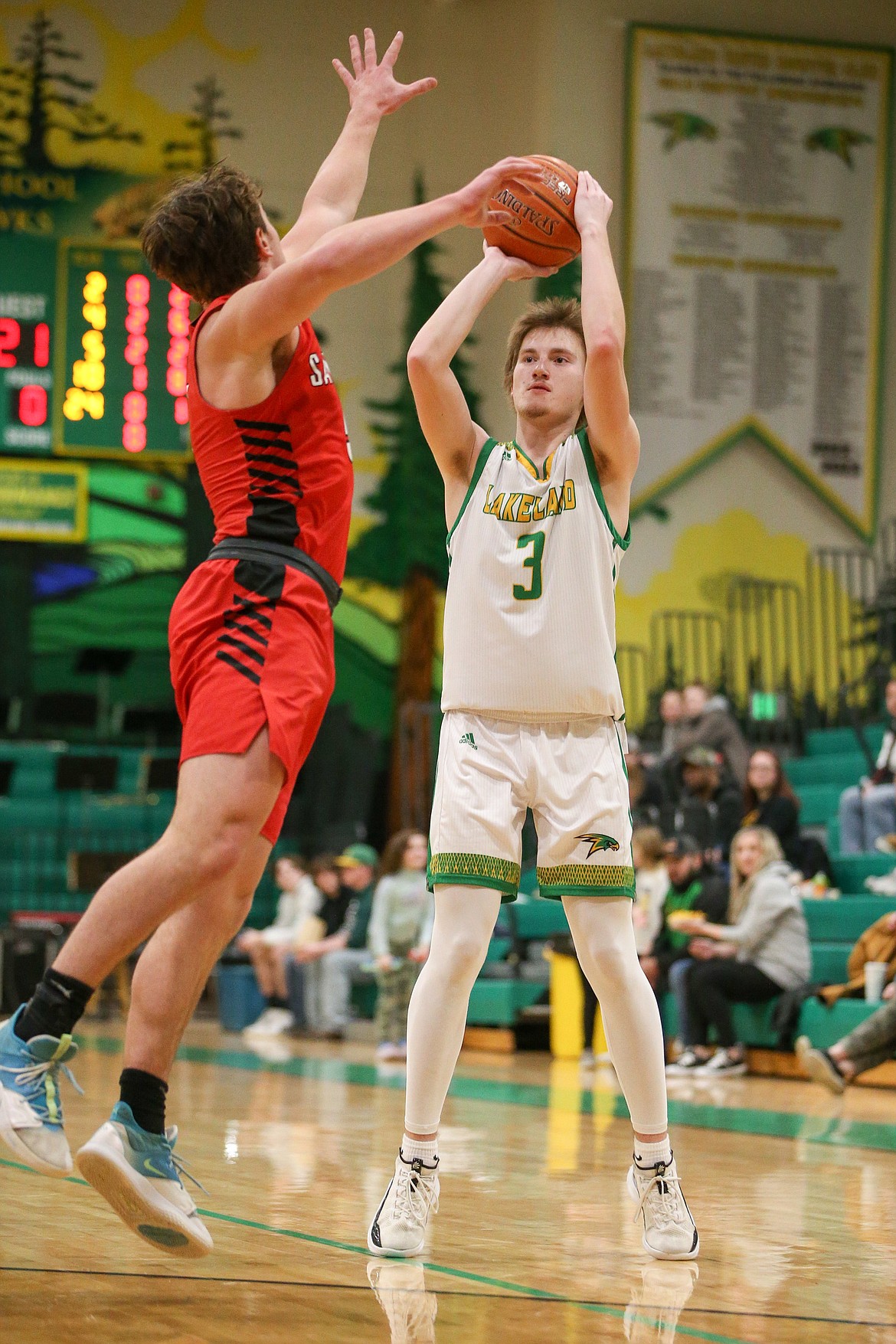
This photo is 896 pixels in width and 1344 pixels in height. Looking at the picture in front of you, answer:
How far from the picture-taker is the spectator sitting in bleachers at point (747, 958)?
28.5ft

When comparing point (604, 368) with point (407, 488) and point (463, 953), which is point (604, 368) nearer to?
point (463, 953)

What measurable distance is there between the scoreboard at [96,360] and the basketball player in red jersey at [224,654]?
11.1 metres

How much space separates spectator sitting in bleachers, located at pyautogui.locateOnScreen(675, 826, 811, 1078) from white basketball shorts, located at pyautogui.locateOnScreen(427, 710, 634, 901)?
5523 millimetres

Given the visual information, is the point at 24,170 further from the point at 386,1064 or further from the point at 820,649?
the point at 386,1064

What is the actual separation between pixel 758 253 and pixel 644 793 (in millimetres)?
6234

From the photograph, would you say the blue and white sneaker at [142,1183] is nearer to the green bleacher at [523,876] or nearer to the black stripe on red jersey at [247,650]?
the black stripe on red jersey at [247,650]

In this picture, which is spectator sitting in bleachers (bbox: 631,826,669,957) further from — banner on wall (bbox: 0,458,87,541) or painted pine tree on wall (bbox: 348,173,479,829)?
banner on wall (bbox: 0,458,87,541)

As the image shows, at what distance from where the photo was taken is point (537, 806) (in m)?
3.41

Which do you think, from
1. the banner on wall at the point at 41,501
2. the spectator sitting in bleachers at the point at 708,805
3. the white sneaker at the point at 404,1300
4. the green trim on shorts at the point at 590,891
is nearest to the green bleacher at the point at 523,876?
the spectator sitting in bleachers at the point at 708,805

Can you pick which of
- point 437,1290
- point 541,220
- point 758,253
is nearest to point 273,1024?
point 758,253

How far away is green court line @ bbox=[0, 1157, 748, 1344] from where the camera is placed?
2.56 meters

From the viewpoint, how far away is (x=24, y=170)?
53.9 ft

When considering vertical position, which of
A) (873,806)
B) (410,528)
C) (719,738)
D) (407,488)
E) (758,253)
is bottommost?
(873,806)

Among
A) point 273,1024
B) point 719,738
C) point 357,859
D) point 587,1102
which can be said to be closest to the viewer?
point 587,1102
